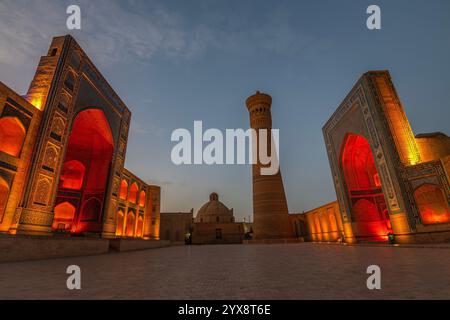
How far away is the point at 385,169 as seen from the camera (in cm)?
1188

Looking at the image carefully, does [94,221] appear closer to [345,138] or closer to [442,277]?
[442,277]


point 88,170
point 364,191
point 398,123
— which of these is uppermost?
point 398,123

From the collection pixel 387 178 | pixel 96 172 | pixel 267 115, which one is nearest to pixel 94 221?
pixel 96 172

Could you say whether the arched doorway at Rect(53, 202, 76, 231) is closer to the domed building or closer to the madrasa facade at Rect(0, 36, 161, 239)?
the madrasa facade at Rect(0, 36, 161, 239)

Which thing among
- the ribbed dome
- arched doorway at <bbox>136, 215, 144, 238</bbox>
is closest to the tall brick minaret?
arched doorway at <bbox>136, 215, 144, 238</bbox>

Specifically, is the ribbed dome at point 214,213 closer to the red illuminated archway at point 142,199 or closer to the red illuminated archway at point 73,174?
the red illuminated archway at point 142,199

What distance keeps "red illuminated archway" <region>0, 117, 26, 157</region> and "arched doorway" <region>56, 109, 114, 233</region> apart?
523cm

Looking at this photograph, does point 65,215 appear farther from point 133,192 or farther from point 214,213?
point 214,213

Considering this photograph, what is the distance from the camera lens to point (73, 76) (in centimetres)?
1086

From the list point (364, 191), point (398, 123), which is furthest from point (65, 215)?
point (398, 123)

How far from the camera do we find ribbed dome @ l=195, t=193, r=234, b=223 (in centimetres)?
4159

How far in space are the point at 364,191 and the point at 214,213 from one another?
29.2 metres
